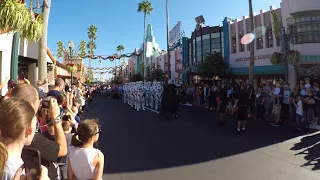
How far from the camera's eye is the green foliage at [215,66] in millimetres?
24094

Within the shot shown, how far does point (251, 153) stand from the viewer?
607 centimetres

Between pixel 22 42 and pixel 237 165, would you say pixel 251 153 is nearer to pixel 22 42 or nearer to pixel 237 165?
pixel 237 165

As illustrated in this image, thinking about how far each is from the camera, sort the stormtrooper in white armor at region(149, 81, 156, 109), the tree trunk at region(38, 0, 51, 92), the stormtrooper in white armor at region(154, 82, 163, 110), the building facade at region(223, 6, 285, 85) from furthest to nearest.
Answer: the building facade at region(223, 6, 285, 85), the stormtrooper in white armor at region(149, 81, 156, 109), the stormtrooper in white armor at region(154, 82, 163, 110), the tree trunk at region(38, 0, 51, 92)

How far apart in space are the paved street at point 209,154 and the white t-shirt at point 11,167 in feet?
10.8

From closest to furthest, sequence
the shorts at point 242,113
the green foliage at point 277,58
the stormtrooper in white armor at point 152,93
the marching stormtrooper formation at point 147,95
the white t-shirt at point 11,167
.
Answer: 1. the white t-shirt at point 11,167
2. the shorts at point 242,113
3. the green foliage at point 277,58
4. the marching stormtrooper formation at point 147,95
5. the stormtrooper in white armor at point 152,93

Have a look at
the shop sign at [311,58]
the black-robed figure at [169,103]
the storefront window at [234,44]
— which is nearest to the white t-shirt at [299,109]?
the black-robed figure at [169,103]

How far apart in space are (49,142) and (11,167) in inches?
27.2

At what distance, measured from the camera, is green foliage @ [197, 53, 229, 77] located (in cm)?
2409

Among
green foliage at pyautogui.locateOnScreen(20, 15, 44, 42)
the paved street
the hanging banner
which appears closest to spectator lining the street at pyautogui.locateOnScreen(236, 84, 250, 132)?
the paved street

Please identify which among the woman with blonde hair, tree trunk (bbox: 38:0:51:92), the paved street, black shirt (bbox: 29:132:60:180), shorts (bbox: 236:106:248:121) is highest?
tree trunk (bbox: 38:0:51:92)

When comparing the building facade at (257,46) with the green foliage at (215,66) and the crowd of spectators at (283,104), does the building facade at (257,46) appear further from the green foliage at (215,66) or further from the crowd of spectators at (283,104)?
the crowd of spectators at (283,104)

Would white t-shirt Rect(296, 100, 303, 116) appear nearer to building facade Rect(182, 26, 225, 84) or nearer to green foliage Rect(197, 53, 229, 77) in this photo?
green foliage Rect(197, 53, 229, 77)

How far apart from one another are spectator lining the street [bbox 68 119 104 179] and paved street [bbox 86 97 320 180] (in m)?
2.10

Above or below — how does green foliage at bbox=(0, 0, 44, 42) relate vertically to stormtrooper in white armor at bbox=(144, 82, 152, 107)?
above
